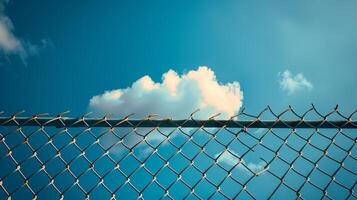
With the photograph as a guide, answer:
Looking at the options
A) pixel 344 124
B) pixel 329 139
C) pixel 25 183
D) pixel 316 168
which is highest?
pixel 344 124

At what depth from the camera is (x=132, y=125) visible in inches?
109

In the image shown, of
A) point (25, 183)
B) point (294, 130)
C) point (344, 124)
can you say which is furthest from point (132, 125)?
point (344, 124)

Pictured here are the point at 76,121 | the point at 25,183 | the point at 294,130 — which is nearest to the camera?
the point at 25,183

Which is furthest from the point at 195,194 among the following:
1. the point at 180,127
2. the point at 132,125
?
the point at 132,125

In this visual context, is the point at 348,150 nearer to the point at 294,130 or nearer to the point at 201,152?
the point at 294,130

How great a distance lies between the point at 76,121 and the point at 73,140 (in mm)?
170

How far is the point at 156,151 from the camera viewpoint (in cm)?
279

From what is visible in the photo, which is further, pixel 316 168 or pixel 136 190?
pixel 316 168

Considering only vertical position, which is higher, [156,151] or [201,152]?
[201,152]

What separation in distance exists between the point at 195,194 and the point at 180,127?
0.58 m

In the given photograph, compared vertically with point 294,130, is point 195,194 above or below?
below

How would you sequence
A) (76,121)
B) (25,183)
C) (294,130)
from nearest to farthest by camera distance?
(25,183) < (76,121) < (294,130)

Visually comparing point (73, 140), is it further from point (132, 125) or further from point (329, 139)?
point (329, 139)

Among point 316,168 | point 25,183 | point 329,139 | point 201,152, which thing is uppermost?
point 329,139
